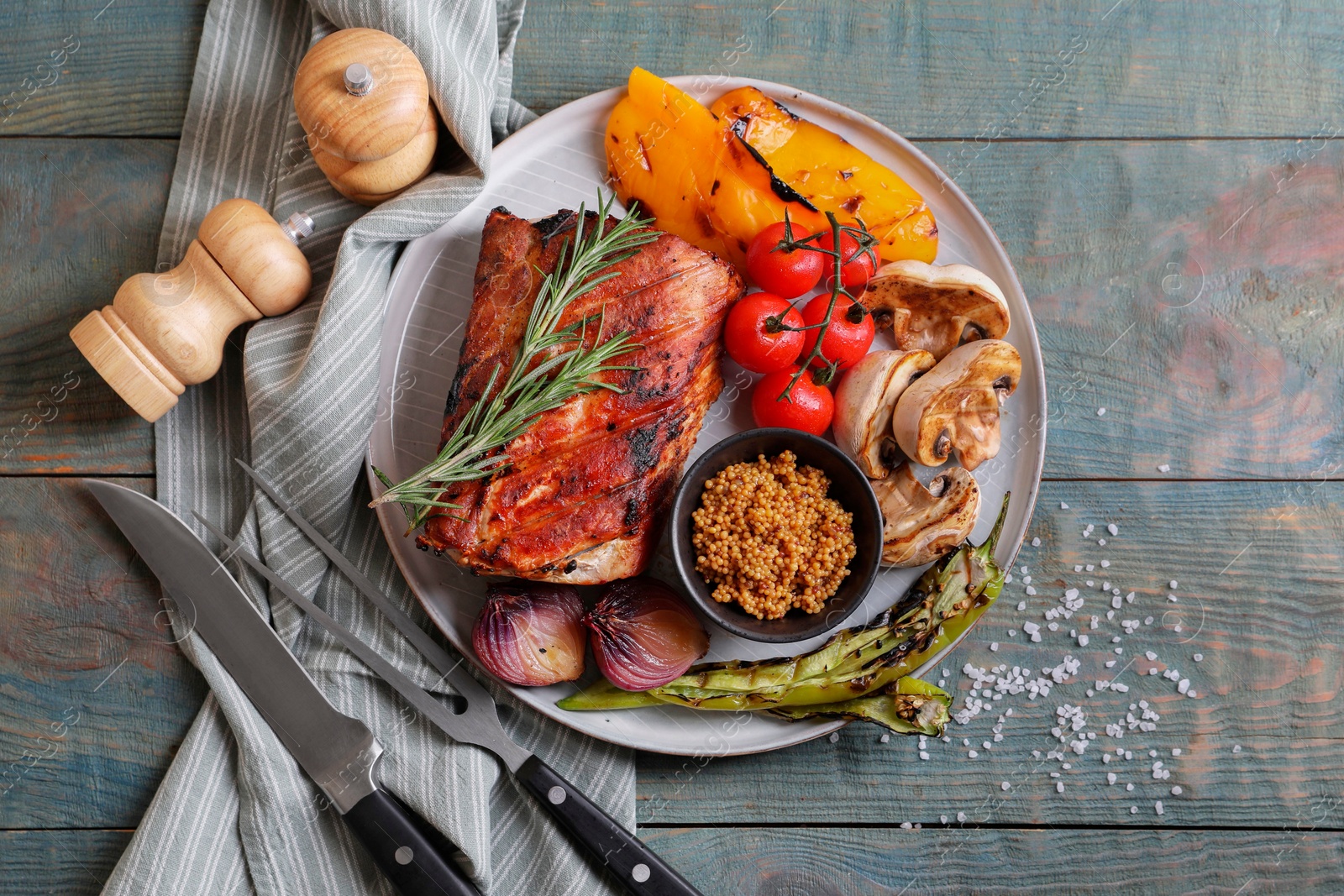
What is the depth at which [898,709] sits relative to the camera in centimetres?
251

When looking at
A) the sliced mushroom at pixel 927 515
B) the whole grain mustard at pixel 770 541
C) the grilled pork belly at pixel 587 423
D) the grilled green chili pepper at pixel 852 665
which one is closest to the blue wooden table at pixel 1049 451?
the grilled green chili pepper at pixel 852 665

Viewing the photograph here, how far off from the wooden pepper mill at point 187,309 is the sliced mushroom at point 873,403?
1711 millimetres

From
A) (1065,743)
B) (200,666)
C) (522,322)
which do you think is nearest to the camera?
(522,322)

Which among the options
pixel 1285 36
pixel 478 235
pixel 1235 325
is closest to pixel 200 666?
pixel 478 235

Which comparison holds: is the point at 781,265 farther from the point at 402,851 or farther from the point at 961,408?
the point at 402,851

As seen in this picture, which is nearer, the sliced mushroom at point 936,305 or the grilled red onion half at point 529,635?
the grilled red onion half at point 529,635

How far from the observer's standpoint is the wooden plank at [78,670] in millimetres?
2684

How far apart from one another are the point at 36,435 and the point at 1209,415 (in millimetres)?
3808

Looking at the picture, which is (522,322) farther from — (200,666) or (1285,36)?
(1285,36)

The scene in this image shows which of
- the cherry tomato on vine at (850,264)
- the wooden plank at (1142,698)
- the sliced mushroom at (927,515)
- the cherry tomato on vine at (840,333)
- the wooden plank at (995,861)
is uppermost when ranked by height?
the cherry tomato on vine at (850,264)

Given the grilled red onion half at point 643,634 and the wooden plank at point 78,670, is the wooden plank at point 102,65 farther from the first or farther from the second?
the grilled red onion half at point 643,634

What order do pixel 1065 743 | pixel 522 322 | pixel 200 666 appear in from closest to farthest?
1. pixel 522 322
2. pixel 200 666
3. pixel 1065 743

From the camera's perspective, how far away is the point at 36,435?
276 cm

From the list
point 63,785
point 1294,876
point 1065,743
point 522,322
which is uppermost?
point 522,322
